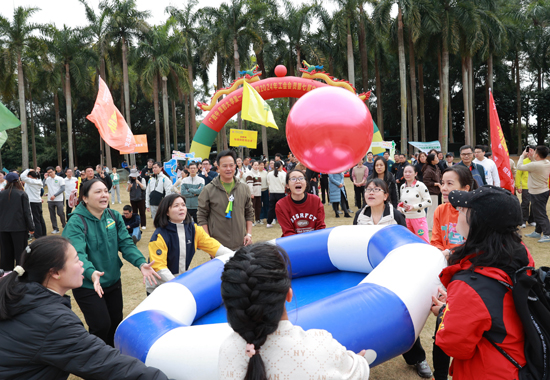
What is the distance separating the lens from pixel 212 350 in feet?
6.15

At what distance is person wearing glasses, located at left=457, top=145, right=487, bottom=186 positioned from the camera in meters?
5.85

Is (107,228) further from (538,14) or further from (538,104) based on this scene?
(538,104)

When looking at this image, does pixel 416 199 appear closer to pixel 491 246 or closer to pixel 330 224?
pixel 330 224

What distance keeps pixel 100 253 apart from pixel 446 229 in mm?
2783

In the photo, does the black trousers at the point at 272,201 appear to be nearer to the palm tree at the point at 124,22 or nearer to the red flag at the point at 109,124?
the red flag at the point at 109,124

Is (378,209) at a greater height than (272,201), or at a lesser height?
greater

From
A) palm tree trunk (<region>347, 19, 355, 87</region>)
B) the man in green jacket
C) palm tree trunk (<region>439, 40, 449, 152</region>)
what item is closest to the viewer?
the man in green jacket

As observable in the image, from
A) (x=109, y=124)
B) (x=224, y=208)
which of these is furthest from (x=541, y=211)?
(x=109, y=124)

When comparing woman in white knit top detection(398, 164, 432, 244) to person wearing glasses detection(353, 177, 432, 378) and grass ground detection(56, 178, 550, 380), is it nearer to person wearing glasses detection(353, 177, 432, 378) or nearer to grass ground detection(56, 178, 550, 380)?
person wearing glasses detection(353, 177, 432, 378)

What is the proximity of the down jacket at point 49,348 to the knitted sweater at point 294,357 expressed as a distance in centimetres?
57

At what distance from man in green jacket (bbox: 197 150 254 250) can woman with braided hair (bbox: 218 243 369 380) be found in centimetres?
271

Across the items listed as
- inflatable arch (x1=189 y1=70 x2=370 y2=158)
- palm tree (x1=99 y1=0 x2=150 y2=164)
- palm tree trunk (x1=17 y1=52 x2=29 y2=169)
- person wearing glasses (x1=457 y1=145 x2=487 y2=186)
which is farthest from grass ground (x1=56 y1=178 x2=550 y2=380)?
palm tree (x1=99 y1=0 x2=150 y2=164)

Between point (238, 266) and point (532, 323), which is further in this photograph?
point (532, 323)

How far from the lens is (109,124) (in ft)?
21.5
